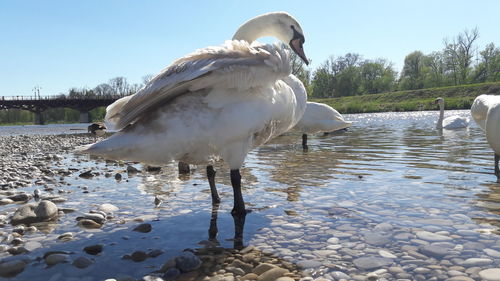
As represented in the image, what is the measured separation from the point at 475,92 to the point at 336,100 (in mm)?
28172

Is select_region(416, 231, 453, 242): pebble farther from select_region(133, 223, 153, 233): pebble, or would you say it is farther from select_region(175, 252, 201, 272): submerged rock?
select_region(133, 223, 153, 233): pebble

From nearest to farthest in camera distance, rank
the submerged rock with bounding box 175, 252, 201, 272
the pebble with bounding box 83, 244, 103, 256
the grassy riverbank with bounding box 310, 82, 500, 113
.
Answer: the submerged rock with bounding box 175, 252, 201, 272
the pebble with bounding box 83, 244, 103, 256
the grassy riverbank with bounding box 310, 82, 500, 113

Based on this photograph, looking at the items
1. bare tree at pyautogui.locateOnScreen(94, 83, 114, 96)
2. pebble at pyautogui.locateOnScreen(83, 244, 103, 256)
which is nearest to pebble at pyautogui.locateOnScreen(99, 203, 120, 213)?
pebble at pyautogui.locateOnScreen(83, 244, 103, 256)

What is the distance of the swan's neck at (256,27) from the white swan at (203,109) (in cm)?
118

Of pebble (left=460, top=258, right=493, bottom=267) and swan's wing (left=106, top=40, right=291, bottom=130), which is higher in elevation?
swan's wing (left=106, top=40, right=291, bottom=130)

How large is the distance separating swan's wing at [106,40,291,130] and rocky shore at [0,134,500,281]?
1100 mm

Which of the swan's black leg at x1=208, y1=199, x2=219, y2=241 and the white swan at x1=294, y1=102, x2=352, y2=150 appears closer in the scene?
the swan's black leg at x1=208, y1=199, x2=219, y2=241

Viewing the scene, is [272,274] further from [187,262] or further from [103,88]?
[103,88]

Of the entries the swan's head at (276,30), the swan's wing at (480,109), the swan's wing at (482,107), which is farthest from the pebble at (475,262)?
the swan's wing at (480,109)

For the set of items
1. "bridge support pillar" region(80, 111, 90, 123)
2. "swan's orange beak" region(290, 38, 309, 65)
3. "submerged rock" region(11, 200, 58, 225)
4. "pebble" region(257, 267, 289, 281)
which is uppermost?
"bridge support pillar" region(80, 111, 90, 123)

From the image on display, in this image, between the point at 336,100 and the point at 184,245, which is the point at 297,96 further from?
the point at 336,100

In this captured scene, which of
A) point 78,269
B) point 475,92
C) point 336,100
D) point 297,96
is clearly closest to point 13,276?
point 78,269

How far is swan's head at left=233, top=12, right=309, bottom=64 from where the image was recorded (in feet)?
17.3

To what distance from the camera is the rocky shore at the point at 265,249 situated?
273 centimetres
